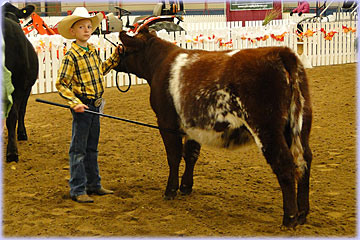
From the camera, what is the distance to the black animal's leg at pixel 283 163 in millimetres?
3809

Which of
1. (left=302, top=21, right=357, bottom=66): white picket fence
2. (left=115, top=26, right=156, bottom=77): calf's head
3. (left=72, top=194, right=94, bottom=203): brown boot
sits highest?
(left=302, top=21, right=357, bottom=66): white picket fence

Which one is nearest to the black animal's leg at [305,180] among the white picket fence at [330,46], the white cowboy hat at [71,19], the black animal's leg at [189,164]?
the black animal's leg at [189,164]

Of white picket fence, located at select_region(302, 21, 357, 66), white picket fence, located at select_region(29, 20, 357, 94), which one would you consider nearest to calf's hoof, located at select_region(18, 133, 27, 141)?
white picket fence, located at select_region(29, 20, 357, 94)

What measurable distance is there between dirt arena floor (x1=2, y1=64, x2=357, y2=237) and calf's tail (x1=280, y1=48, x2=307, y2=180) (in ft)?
1.96

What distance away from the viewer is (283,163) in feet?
12.5

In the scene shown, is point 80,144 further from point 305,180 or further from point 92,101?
point 305,180

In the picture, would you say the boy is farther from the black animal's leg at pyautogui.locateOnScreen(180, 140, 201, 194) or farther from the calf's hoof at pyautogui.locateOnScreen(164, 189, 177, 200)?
the black animal's leg at pyautogui.locateOnScreen(180, 140, 201, 194)

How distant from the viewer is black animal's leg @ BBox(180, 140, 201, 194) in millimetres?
4895

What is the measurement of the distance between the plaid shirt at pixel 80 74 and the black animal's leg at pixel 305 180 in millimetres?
Result: 1920

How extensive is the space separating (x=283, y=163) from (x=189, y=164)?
1.32 metres

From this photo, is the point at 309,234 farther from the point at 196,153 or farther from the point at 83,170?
the point at 83,170

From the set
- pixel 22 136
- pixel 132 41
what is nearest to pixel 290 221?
pixel 132 41

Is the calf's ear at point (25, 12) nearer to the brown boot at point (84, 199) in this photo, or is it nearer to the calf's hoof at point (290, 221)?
the brown boot at point (84, 199)

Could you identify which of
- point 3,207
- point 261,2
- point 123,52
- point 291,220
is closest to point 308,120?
point 291,220
